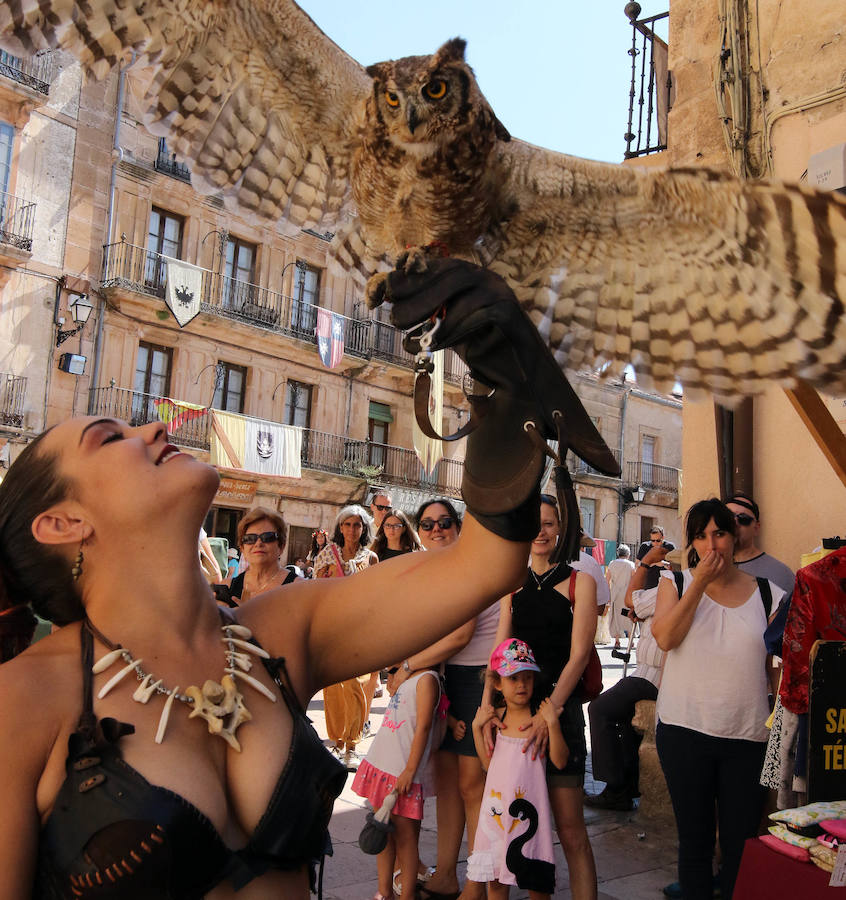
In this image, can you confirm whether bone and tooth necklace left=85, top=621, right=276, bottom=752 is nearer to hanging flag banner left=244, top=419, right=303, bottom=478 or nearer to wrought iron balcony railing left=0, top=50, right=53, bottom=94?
wrought iron balcony railing left=0, top=50, right=53, bottom=94

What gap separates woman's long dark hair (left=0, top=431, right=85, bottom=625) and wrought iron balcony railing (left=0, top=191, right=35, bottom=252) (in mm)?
17209

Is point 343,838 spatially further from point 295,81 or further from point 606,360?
point 295,81

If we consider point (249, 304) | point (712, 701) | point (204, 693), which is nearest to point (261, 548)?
point (712, 701)

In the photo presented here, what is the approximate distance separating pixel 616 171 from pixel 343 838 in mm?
3532

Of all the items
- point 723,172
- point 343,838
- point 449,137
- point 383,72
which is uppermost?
point 383,72

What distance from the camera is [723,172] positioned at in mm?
2510

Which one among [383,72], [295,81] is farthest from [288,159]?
[383,72]

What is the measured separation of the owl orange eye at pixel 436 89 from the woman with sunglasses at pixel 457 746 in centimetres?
195

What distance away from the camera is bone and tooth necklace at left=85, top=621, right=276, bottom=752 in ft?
4.50

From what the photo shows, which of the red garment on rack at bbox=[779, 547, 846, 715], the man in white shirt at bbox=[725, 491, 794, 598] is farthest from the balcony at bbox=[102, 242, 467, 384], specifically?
the red garment on rack at bbox=[779, 547, 846, 715]

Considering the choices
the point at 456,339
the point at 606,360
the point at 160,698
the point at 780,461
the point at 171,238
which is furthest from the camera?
the point at 171,238

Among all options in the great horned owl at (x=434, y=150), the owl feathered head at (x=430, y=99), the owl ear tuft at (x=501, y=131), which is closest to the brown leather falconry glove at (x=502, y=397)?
the great horned owl at (x=434, y=150)

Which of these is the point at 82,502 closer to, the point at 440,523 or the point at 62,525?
the point at 62,525

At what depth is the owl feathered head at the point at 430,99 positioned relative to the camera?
3.06 m
